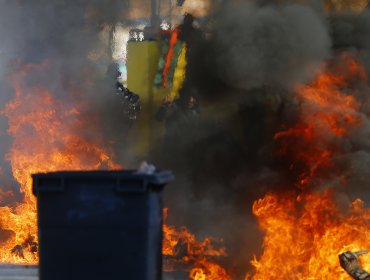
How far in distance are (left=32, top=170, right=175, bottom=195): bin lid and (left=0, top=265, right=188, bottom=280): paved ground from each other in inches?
135

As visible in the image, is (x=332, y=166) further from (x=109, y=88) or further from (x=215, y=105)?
(x=109, y=88)

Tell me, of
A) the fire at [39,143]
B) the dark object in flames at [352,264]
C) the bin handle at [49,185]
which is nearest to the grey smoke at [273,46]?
the fire at [39,143]

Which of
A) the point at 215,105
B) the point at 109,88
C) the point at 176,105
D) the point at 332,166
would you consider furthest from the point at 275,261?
the point at 109,88

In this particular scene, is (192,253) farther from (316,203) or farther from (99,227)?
(99,227)

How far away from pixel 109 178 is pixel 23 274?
13.3 feet

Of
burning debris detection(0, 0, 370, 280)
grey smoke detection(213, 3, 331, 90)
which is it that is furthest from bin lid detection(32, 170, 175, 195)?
grey smoke detection(213, 3, 331, 90)

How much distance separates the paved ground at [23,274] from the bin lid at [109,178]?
11.2 feet

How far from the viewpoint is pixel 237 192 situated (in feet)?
33.8

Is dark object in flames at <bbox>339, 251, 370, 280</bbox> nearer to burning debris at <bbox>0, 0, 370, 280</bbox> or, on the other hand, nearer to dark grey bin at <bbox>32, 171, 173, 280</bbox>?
burning debris at <bbox>0, 0, 370, 280</bbox>

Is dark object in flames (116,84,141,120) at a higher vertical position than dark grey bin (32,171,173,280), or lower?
higher

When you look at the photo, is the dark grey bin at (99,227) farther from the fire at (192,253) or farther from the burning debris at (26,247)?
the burning debris at (26,247)

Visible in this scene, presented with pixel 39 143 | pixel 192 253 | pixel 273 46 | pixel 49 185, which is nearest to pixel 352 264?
pixel 192 253

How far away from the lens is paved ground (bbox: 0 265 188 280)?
8305 mm

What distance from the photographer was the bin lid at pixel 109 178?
200 inches
